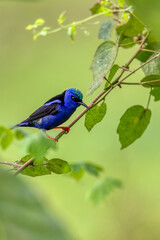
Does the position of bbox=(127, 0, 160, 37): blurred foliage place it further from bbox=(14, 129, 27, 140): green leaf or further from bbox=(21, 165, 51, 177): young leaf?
bbox=(21, 165, 51, 177): young leaf

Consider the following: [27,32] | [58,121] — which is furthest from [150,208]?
[27,32]

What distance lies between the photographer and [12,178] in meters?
0.31

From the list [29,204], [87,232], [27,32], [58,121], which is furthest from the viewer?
[27,32]

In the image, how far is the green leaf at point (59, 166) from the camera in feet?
3.70

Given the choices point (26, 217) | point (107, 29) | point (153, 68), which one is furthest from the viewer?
point (107, 29)

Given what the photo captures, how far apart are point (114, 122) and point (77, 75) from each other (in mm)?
1852

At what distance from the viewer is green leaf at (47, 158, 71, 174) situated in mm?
1127

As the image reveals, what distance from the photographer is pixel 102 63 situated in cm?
126

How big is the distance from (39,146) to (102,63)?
1.55ft

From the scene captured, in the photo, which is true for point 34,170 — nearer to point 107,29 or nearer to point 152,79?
point 152,79

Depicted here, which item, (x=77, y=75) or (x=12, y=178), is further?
(x=77, y=75)

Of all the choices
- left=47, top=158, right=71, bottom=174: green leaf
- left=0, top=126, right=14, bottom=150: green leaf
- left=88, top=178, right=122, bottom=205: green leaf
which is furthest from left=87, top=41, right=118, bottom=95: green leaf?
left=88, top=178, right=122, bottom=205: green leaf

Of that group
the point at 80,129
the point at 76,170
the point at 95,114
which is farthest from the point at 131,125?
the point at 80,129

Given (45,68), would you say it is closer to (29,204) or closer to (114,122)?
(114,122)
